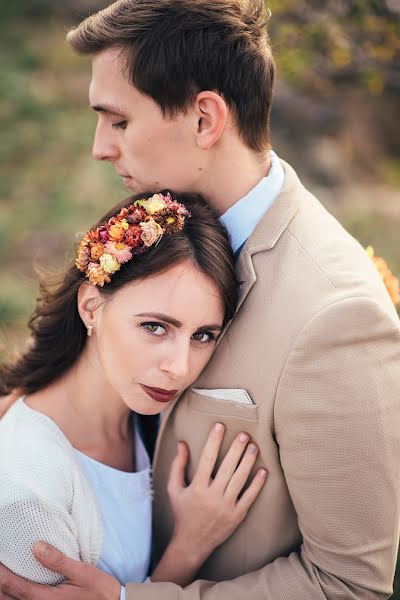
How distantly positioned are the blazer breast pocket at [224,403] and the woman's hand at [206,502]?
8 cm

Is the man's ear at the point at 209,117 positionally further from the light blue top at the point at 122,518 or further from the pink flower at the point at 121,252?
the light blue top at the point at 122,518

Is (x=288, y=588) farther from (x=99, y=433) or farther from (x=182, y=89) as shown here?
(x=182, y=89)

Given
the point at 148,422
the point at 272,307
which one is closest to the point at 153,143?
the point at 272,307

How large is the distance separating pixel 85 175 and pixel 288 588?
7.55 meters

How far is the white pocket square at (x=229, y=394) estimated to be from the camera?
2797mm

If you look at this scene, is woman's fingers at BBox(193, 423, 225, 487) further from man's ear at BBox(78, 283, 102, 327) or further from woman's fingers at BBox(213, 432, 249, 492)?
man's ear at BBox(78, 283, 102, 327)

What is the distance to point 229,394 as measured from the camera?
2.85 m

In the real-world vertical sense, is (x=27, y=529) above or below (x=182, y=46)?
below

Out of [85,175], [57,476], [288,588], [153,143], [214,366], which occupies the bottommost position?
[85,175]

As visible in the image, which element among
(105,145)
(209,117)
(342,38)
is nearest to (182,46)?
(209,117)

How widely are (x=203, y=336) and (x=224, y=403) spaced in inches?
10.2

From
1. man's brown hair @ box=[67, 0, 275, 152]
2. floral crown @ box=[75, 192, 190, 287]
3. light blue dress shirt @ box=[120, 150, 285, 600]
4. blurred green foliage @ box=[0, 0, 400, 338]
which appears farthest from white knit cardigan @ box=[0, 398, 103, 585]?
blurred green foliage @ box=[0, 0, 400, 338]

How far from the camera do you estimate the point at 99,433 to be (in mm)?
3221

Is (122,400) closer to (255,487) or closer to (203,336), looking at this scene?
(203,336)
